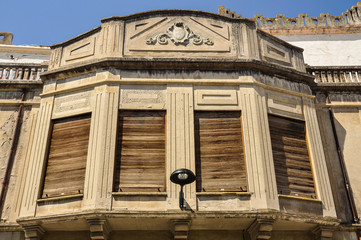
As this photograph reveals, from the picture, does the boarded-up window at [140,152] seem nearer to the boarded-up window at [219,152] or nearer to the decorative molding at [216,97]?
the boarded-up window at [219,152]

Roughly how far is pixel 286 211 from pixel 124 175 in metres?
4.00

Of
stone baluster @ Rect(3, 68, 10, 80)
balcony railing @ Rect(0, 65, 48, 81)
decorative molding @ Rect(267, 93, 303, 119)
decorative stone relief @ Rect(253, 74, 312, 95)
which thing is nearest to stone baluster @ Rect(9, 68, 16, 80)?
balcony railing @ Rect(0, 65, 48, 81)

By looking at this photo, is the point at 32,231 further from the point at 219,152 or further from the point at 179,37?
the point at 179,37

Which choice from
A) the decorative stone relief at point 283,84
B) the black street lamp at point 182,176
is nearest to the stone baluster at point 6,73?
the black street lamp at point 182,176

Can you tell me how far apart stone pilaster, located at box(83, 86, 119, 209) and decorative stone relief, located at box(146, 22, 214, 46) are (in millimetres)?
2057

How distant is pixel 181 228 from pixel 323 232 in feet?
11.7

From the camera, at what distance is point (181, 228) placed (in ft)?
30.6

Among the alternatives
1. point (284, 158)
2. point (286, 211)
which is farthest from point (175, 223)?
point (284, 158)

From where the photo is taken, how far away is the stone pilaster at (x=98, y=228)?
9180 mm

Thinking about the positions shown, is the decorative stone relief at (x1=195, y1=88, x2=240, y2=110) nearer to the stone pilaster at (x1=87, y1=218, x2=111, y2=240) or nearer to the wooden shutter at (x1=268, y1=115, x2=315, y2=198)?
the wooden shutter at (x1=268, y1=115, x2=315, y2=198)

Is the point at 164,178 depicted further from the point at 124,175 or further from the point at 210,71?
the point at 210,71

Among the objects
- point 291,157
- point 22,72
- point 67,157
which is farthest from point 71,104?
point 291,157

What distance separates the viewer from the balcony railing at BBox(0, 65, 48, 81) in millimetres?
12812

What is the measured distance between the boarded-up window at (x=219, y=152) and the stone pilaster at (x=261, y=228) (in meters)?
0.88
